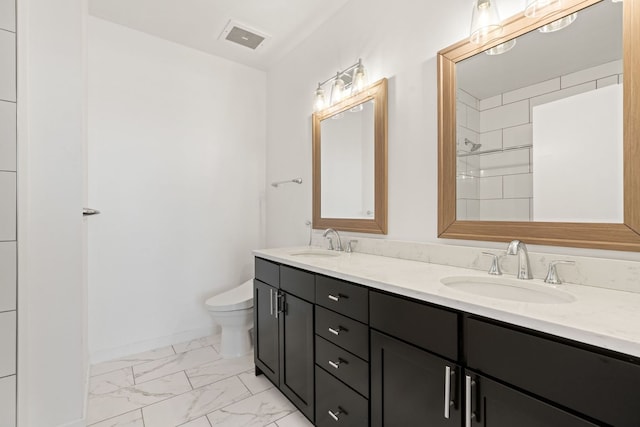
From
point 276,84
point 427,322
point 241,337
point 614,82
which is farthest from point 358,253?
point 276,84

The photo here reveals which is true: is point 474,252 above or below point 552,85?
below

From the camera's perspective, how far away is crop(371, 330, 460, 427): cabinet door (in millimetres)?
870

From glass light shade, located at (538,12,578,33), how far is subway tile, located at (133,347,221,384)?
2659 mm

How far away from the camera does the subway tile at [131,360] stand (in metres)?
2.10

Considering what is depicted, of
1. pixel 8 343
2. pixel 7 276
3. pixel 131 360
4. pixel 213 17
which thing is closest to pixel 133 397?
pixel 131 360

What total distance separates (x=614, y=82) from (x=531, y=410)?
106 centimetres

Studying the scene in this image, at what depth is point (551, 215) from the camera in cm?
114

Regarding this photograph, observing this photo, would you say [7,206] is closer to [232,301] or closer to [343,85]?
[232,301]

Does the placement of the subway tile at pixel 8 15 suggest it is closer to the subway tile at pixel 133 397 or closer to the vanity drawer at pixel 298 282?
the vanity drawer at pixel 298 282

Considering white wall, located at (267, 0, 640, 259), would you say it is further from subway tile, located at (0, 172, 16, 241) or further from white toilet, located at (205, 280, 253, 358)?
subway tile, located at (0, 172, 16, 241)

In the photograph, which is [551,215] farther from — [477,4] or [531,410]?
[477,4]

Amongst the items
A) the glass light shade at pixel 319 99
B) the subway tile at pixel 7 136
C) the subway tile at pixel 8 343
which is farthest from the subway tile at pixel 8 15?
the glass light shade at pixel 319 99

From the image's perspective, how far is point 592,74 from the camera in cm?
105

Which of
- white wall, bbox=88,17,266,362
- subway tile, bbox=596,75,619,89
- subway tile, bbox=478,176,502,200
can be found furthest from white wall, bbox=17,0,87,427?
subway tile, bbox=596,75,619,89
